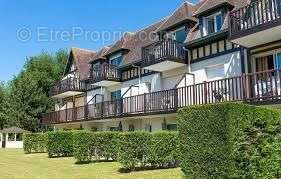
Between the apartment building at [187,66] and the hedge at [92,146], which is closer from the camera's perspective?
Result: the apartment building at [187,66]

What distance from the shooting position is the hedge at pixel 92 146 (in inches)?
835

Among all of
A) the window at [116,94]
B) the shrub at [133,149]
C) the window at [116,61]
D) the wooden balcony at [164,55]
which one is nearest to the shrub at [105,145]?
the shrub at [133,149]

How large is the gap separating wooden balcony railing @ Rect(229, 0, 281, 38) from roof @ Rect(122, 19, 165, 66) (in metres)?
11.3

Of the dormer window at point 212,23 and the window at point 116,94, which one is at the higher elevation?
the dormer window at point 212,23

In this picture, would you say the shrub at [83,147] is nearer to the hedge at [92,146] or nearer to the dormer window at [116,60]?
the hedge at [92,146]

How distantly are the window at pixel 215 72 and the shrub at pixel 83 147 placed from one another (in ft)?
25.8

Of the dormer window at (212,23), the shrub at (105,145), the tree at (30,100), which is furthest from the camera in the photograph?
the tree at (30,100)

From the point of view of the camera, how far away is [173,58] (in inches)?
938

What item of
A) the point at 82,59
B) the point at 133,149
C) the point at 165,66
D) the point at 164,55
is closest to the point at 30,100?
the point at 82,59

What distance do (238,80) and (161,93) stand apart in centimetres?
656

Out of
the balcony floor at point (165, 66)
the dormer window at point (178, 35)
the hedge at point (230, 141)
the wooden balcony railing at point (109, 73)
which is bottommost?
the hedge at point (230, 141)

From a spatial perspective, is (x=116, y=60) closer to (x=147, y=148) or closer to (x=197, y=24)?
(x=197, y=24)

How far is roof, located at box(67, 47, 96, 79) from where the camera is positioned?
40.2 meters

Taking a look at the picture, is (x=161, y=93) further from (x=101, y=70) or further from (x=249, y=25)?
(x=101, y=70)
